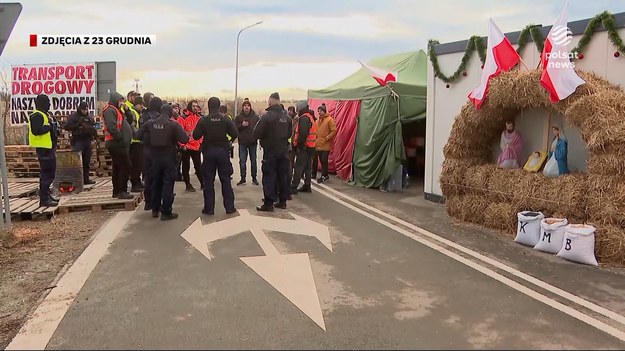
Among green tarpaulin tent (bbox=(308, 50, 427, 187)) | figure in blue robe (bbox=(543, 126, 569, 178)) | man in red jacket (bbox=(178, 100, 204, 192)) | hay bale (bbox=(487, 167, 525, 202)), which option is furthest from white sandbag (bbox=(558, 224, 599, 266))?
man in red jacket (bbox=(178, 100, 204, 192))

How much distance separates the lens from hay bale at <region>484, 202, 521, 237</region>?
289 inches

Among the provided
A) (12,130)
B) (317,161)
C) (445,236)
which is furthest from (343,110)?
(12,130)

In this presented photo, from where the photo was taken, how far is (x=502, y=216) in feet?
24.5

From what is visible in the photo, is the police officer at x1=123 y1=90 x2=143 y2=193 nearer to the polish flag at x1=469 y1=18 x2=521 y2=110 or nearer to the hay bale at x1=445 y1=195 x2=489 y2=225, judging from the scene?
the hay bale at x1=445 y1=195 x2=489 y2=225

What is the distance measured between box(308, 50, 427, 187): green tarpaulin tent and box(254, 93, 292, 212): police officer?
10.4 ft

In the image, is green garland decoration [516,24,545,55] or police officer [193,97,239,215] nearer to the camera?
green garland decoration [516,24,545,55]

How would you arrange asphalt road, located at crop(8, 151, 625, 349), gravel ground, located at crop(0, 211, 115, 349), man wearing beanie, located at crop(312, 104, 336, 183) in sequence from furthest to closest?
man wearing beanie, located at crop(312, 104, 336, 183) < gravel ground, located at crop(0, 211, 115, 349) < asphalt road, located at crop(8, 151, 625, 349)

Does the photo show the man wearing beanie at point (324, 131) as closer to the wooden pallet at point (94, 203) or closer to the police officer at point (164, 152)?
the wooden pallet at point (94, 203)

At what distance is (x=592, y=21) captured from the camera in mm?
6777

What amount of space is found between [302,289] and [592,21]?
5207 millimetres

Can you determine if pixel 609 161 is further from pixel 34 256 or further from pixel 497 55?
pixel 34 256

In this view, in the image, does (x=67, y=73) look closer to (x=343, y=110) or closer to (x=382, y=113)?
(x=343, y=110)

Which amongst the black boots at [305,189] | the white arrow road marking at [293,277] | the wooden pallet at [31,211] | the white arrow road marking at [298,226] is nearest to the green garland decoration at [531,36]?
the white arrow road marking at [298,226]

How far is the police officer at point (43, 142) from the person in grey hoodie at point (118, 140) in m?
0.90
